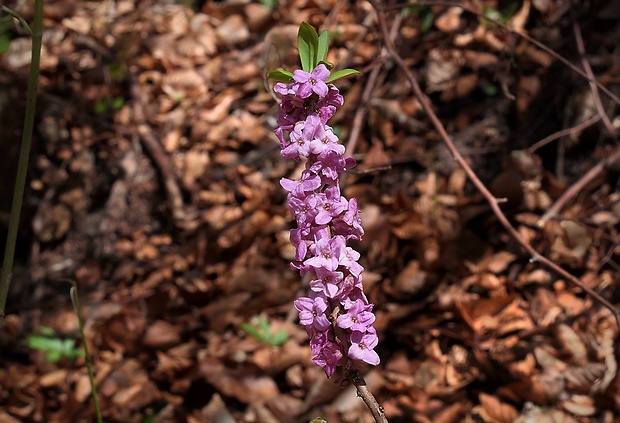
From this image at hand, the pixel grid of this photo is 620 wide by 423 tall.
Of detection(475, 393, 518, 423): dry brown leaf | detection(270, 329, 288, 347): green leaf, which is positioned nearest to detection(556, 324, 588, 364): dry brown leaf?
detection(475, 393, 518, 423): dry brown leaf

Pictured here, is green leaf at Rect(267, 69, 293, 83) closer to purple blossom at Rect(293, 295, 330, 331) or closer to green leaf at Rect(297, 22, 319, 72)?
green leaf at Rect(297, 22, 319, 72)

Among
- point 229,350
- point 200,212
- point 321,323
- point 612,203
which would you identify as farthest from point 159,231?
point 321,323

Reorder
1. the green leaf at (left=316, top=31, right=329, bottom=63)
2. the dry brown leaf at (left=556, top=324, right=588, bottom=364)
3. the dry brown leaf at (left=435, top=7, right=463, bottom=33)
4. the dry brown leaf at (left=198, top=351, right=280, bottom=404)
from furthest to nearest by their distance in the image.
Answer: the dry brown leaf at (left=435, top=7, right=463, bottom=33)
the dry brown leaf at (left=198, top=351, right=280, bottom=404)
the dry brown leaf at (left=556, top=324, right=588, bottom=364)
the green leaf at (left=316, top=31, right=329, bottom=63)

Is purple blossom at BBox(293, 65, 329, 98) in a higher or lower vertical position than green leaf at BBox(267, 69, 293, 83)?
higher

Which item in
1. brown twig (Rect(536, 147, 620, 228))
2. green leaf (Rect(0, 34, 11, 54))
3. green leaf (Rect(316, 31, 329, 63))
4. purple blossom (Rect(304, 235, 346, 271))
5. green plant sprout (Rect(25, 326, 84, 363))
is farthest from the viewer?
green leaf (Rect(0, 34, 11, 54))

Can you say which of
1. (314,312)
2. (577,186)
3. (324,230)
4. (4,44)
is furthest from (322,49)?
(4,44)

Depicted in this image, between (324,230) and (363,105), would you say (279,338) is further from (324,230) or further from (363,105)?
(324,230)
